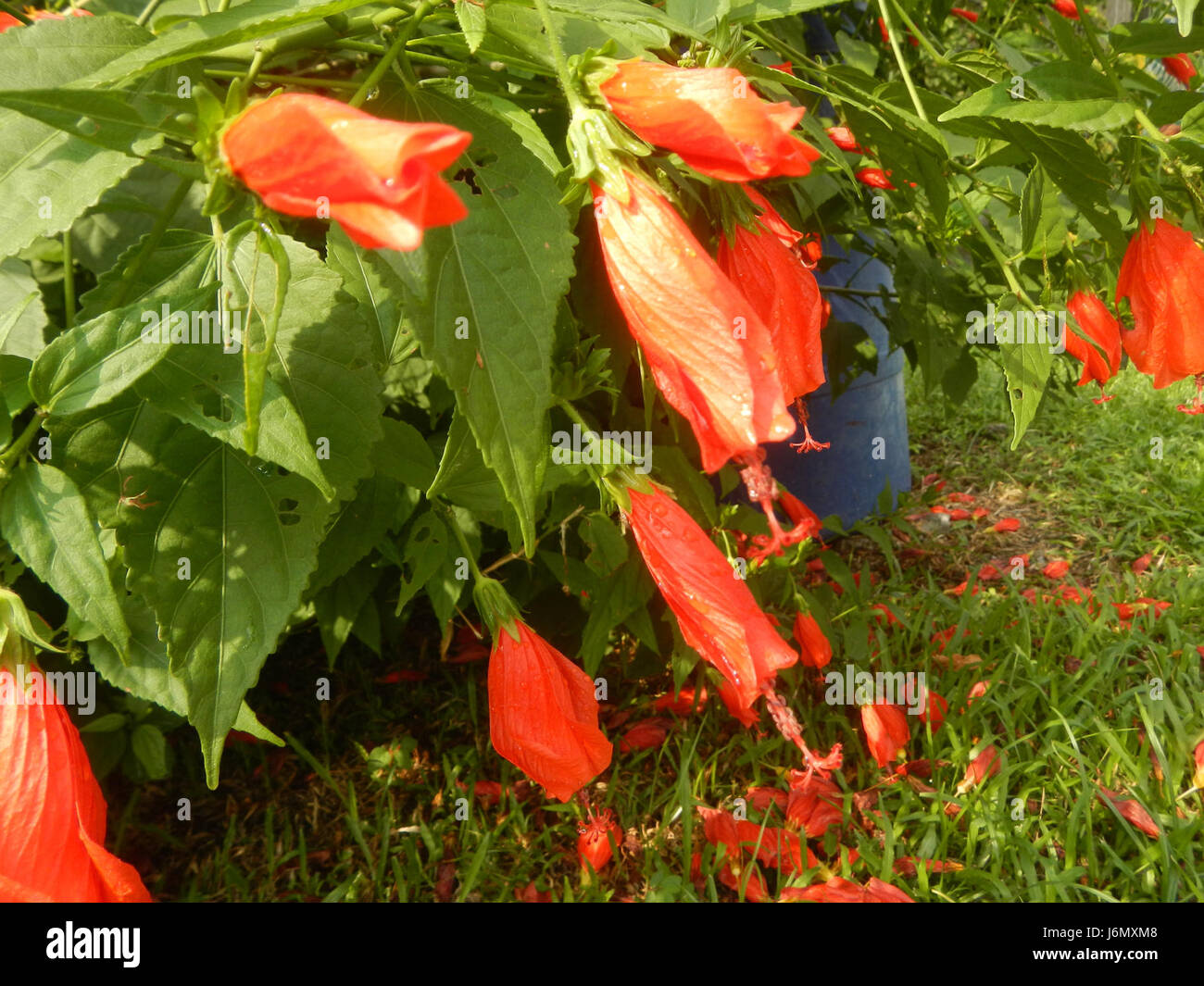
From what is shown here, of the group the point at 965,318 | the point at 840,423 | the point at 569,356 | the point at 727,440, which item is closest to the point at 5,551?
the point at 569,356

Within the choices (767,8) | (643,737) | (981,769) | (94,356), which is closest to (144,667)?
(94,356)

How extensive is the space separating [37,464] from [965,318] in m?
1.13

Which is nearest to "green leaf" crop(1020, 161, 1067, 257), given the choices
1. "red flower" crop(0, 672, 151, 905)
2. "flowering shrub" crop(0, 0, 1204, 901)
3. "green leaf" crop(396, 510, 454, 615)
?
"flowering shrub" crop(0, 0, 1204, 901)

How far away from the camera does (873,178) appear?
1.07 metres

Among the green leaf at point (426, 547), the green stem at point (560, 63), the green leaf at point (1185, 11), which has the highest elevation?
the green leaf at point (1185, 11)

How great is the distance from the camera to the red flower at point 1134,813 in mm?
1097

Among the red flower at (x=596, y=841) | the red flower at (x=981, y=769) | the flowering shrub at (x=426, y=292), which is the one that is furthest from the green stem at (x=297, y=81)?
the red flower at (x=981, y=769)

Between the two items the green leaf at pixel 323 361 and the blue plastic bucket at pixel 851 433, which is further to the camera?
the blue plastic bucket at pixel 851 433

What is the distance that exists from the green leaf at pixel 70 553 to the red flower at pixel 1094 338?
0.77 metres

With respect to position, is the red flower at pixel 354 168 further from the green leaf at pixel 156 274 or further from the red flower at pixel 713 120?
the green leaf at pixel 156 274

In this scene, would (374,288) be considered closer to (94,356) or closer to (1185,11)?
(94,356)

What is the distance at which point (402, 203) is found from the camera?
1.11ft

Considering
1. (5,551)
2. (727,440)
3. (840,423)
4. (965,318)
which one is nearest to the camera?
(727,440)

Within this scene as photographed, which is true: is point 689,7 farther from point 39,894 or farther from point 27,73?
point 39,894
